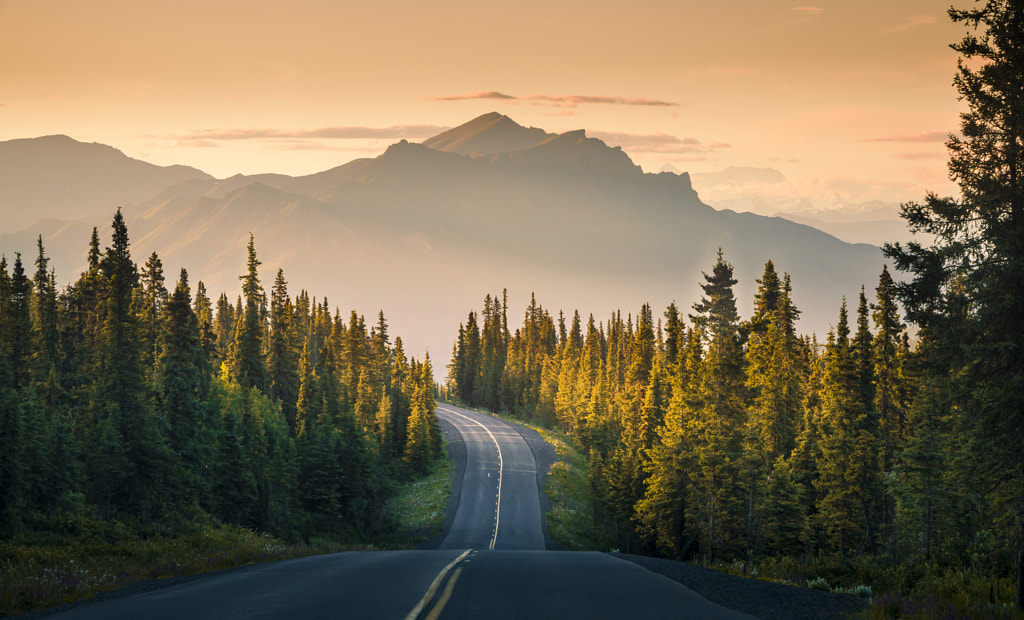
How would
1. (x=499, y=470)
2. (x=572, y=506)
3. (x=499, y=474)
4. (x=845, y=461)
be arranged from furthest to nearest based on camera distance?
(x=499, y=470), (x=499, y=474), (x=572, y=506), (x=845, y=461)

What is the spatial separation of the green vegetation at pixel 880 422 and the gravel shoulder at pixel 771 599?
1.02 meters

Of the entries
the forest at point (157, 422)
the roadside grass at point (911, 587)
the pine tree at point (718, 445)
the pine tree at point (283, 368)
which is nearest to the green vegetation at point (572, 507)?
the forest at point (157, 422)

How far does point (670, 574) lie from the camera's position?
64.5ft

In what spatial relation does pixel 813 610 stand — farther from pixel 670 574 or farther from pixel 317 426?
pixel 317 426

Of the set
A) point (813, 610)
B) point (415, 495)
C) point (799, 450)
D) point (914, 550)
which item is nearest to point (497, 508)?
point (415, 495)

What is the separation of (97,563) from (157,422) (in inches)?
1110

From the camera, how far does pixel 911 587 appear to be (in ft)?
59.0

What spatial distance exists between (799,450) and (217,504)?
39633 mm

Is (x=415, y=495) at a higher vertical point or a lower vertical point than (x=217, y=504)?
lower

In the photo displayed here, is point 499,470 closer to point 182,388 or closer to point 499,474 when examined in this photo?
point 499,474

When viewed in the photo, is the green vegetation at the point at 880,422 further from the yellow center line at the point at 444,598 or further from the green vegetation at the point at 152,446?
the green vegetation at the point at 152,446

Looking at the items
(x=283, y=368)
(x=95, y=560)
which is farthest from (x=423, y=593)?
(x=283, y=368)

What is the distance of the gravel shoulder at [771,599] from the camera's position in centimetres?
1382

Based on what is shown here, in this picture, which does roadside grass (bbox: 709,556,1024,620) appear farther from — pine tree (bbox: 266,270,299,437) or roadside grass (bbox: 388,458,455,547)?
pine tree (bbox: 266,270,299,437)
